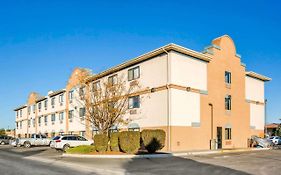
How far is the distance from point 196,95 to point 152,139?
8.59 m

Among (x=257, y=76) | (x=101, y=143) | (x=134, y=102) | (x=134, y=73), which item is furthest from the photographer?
(x=257, y=76)

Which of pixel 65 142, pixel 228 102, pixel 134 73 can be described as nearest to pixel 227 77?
pixel 228 102

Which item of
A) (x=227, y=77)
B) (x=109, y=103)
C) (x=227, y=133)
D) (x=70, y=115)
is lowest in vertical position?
(x=227, y=133)

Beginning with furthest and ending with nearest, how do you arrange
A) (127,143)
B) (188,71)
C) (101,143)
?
(188,71)
(101,143)
(127,143)

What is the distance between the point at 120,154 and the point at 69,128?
89.8ft

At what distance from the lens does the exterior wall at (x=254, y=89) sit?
3778 cm

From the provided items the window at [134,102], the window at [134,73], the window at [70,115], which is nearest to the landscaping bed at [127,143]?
the window at [134,102]

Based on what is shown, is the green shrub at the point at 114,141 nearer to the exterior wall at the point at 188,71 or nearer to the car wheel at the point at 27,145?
the exterior wall at the point at 188,71

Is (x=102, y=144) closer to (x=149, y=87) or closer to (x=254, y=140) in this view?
(x=149, y=87)

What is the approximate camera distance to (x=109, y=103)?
90.7 feet

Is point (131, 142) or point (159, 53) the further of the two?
point (159, 53)

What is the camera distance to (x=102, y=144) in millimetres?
23625

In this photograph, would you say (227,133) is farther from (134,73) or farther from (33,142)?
(33,142)

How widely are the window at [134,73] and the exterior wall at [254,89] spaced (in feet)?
48.1
